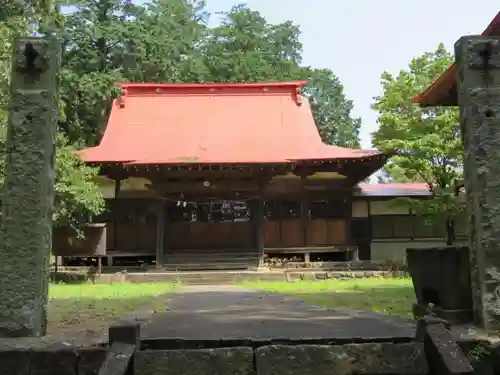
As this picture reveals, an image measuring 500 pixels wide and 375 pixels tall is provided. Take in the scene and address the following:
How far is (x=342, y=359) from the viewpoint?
13.3ft

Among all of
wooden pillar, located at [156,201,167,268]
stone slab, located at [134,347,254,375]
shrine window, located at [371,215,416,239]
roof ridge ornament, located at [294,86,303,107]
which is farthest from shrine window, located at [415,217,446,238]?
stone slab, located at [134,347,254,375]

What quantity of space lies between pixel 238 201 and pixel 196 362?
1475 centimetres

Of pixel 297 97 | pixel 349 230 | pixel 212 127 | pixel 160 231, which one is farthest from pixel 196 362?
pixel 297 97

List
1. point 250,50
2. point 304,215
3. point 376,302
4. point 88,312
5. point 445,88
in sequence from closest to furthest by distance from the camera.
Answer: point 88,312, point 376,302, point 445,88, point 304,215, point 250,50

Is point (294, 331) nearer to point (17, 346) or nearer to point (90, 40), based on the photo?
point (17, 346)

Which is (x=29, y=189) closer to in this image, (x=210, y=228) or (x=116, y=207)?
(x=210, y=228)

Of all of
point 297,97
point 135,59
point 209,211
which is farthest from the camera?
point 135,59

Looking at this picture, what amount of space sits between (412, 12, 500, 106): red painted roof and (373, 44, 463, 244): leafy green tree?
6902 millimetres

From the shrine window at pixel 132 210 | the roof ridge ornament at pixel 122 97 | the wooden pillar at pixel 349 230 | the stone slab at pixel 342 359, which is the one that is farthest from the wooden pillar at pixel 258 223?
the stone slab at pixel 342 359

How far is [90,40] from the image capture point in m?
26.2

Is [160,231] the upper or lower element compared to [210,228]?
lower

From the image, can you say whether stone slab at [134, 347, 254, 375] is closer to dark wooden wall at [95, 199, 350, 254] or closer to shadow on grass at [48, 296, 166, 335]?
shadow on grass at [48, 296, 166, 335]

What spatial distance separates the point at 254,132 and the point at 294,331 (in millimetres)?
16134

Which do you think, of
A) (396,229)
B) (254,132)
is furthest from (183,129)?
(396,229)
